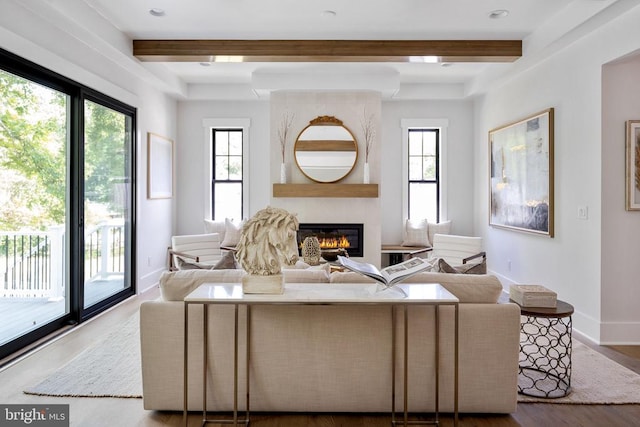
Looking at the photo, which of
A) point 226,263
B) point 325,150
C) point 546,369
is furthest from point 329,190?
point 546,369

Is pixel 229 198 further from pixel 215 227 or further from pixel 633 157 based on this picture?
pixel 633 157

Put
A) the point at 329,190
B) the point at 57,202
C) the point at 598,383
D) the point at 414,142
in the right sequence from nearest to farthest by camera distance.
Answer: the point at 598,383, the point at 57,202, the point at 329,190, the point at 414,142

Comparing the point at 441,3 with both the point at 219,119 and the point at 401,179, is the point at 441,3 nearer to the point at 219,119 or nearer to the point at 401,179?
the point at 401,179

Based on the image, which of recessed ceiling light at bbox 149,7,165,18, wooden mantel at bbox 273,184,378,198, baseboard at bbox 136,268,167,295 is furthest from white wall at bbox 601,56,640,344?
baseboard at bbox 136,268,167,295

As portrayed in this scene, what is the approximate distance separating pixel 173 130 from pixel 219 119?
2.27 ft

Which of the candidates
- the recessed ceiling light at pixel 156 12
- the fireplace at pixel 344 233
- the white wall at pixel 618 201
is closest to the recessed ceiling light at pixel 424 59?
the white wall at pixel 618 201

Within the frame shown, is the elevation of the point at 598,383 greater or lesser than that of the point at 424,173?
lesser

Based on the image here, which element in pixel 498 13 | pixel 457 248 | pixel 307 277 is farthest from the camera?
pixel 457 248

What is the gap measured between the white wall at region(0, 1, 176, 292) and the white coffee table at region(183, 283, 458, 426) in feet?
7.78

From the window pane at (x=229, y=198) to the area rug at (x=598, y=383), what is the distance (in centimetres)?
485

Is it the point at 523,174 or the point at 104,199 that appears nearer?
the point at 104,199

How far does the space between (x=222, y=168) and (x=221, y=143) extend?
1.26 ft

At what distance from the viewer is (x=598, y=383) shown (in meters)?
2.86

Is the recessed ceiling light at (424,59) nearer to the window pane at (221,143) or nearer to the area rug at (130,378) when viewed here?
the area rug at (130,378)
